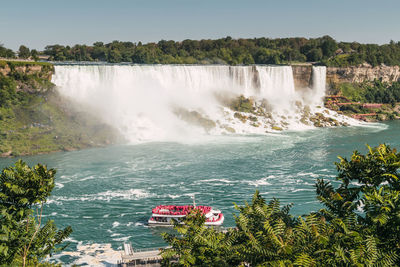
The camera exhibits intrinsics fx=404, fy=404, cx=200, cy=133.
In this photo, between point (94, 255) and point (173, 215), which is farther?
point (173, 215)

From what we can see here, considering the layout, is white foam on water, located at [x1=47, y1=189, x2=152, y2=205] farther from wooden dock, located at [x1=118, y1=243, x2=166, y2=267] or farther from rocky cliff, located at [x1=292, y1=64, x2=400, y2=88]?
rocky cliff, located at [x1=292, y1=64, x2=400, y2=88]

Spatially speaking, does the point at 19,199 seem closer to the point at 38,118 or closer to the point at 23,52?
the point at 38,118

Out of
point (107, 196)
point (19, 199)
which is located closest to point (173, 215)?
point (107, 196)

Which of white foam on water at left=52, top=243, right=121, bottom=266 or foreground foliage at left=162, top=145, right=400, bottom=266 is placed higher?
foreground foliage at left=162, top=145, right=400, bottom=266

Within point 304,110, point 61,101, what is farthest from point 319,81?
point 61,101

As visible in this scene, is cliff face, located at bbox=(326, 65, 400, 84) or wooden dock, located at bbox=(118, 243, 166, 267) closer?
wooden dock, located at bbox=(118, 243, 166, 267)

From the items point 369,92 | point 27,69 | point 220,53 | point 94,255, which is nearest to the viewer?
point 94,255

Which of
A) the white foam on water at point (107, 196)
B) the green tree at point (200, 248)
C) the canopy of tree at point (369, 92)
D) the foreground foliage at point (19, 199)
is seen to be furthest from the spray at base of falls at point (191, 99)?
the green tree at point (200, 248)

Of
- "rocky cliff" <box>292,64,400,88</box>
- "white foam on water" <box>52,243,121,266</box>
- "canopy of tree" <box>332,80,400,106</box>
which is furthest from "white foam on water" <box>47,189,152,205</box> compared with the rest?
"canopy of tree" <box>332,80,400,106</box>
